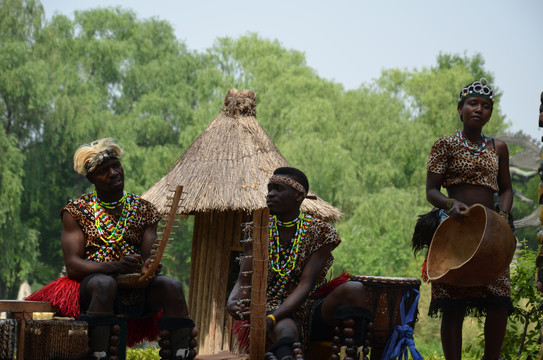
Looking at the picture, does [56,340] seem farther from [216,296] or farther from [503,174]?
[216,296]

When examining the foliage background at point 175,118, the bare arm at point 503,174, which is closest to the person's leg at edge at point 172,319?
the bare arm at point 503,174

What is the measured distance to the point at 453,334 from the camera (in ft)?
18.8

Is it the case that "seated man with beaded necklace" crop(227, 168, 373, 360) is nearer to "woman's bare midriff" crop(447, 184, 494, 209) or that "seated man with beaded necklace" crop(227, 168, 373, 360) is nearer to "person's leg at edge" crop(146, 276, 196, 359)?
"person's leg at edge" crop(146, 276, 196, 359)

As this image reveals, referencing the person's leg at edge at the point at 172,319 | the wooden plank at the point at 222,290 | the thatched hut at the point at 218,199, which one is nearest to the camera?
the person's leg at edge at the point at 172,319

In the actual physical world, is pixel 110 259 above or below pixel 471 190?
below

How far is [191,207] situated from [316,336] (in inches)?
195

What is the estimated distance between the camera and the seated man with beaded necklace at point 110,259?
5.16m

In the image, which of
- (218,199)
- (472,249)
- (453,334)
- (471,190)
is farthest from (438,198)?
(218,199)

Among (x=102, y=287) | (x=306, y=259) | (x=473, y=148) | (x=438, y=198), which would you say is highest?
(x=473, y=148)

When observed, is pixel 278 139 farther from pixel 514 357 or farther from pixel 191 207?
pixel 514 357

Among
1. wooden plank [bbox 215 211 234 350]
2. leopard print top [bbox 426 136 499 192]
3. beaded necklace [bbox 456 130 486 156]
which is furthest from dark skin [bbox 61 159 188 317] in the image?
wooden plank [bbox 215 211 234 350]

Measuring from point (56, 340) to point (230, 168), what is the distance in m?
5.98

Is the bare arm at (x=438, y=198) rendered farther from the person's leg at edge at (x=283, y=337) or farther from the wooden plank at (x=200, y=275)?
the wooden plank at (x=200, y=275)

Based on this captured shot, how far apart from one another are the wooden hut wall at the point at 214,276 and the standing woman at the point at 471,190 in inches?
198
